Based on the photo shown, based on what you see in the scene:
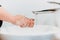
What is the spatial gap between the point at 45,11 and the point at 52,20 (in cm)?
11

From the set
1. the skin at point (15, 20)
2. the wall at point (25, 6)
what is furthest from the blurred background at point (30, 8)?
the skin at point (15, 20)

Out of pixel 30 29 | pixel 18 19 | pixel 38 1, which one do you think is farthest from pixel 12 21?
pixel 38 1

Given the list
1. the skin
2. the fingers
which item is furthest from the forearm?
the fingers

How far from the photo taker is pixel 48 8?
4.05 feet

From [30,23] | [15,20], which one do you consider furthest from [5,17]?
Answer: [30,23]

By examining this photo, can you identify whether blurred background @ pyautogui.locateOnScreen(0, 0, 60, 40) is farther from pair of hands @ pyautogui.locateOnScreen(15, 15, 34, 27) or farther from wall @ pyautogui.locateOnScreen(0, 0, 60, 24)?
pair of hands @ pyautogui.locateOnScreen(15, 15, 34, 27)

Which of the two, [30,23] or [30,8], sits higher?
[30,8]

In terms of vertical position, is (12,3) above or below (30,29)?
above

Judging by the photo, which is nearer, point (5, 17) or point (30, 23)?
point (5, 17)

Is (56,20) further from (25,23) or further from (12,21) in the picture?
(12,21)

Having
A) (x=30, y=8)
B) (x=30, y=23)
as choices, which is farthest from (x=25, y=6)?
(x=30, y=23)

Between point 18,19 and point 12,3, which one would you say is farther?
point 12,3

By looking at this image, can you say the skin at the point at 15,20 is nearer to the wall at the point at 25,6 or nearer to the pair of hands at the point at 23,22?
the pair of hands at the point at 23,22

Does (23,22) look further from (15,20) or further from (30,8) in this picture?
(30,8)
